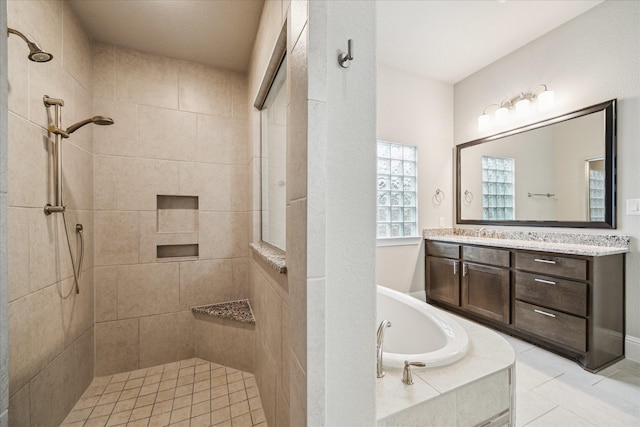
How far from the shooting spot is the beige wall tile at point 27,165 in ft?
3.85

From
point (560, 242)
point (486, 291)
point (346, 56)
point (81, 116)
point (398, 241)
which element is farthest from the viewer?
point (398, 241)

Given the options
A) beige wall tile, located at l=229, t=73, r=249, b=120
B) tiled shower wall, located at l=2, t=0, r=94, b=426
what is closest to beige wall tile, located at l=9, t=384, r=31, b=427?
tiled shower wall, located at l=2, t=0, r=94, b=426

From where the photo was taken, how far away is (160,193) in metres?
2.08

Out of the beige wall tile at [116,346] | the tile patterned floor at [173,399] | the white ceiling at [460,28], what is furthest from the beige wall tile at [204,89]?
the tile patterned floor at [173,399]

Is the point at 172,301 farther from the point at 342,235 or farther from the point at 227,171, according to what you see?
the point at 342,235

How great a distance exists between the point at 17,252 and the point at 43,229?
224 millimetres

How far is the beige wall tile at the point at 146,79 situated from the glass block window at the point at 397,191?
2187 mm

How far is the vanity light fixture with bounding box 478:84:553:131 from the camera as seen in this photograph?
255cm

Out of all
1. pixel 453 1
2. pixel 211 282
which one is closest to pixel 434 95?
pixel 453 1

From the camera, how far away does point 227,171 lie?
229 centimetres

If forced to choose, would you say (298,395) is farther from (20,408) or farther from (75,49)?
(75,49)

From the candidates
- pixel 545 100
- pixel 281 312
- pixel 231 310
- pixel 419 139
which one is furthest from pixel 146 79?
pixel 545 100

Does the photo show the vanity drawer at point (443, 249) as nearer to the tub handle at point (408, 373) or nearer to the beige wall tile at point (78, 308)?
the tub handle at point (408, 373)

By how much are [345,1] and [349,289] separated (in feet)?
2.68
